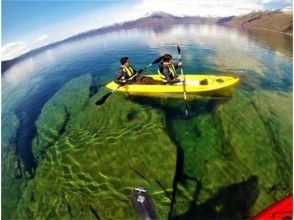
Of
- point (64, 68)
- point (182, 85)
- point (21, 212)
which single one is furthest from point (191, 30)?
point (21, 212)

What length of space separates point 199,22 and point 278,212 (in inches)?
547

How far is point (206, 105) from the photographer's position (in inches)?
382

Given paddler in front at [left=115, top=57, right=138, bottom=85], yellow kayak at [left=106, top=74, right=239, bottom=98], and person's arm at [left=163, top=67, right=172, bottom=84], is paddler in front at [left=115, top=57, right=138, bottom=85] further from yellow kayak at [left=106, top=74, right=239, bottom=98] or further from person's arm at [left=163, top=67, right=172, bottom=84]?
person's arm at [left=163, top=67, right=172, bottom=84]

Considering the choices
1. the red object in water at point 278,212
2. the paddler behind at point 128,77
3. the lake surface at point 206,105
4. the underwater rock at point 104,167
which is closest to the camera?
the red object in water at point 278,212

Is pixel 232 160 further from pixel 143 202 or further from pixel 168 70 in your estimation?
pixel 143 202

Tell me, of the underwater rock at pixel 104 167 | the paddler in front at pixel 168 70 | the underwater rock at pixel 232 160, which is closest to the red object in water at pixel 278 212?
the underwater rock at pixel 232 160

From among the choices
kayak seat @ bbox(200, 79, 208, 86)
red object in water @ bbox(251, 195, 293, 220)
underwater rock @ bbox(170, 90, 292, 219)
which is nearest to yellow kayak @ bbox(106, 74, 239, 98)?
kayak seat @ bbox(200, 79, 208, 86)

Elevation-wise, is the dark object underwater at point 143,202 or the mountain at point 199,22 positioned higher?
the dark object underwater at point 143,202

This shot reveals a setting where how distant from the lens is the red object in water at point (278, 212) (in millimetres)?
6691

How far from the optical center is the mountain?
17.9m

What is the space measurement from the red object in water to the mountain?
38.8 ft

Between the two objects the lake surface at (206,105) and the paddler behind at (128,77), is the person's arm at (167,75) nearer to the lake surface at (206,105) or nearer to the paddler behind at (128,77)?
the paddler behind at (128,77)

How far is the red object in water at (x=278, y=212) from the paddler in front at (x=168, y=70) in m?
4.09

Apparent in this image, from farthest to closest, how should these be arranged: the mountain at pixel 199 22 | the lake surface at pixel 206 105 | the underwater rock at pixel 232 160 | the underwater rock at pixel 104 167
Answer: the mountain at pixel 199 22, the lake surface at pixel 206 105, the underwater rock at pixel 104 167, the underwater rock at pixel 232 160
